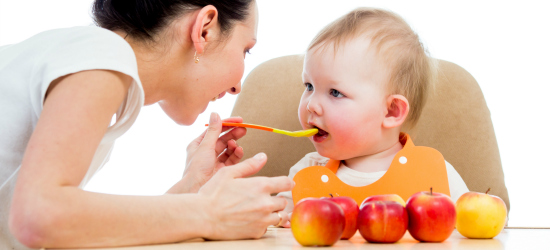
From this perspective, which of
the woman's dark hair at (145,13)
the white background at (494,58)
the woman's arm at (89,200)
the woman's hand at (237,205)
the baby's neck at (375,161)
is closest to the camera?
the woman's arm at (89,200)

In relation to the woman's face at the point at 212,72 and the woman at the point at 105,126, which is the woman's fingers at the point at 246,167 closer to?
the woman at the point at 105,126

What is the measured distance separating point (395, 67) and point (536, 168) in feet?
4.91

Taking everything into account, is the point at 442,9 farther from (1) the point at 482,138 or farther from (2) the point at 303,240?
(2) the point at 303,240

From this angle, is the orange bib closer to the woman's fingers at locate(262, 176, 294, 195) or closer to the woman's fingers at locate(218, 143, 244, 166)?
the woman's fingers at locate(218, 143, 244, 166)

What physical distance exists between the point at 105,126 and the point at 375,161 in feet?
2.67

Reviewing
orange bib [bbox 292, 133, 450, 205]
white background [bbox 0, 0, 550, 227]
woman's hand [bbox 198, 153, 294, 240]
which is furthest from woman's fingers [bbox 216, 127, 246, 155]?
white background [bbox 0, 0, 550, 227]

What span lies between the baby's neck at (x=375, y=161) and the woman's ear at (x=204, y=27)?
21.6 inches

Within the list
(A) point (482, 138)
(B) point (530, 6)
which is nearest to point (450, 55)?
(B) point (530, 6)

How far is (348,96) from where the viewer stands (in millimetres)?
1270

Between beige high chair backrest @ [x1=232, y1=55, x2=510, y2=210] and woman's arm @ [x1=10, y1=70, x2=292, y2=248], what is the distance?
0.75m

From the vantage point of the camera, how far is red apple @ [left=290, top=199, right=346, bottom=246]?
740 millimetres

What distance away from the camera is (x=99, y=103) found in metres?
0.78

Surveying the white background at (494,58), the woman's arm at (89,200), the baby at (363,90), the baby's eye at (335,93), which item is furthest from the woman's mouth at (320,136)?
the white background at (494,58)

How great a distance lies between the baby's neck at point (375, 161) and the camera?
1354 millimetres
